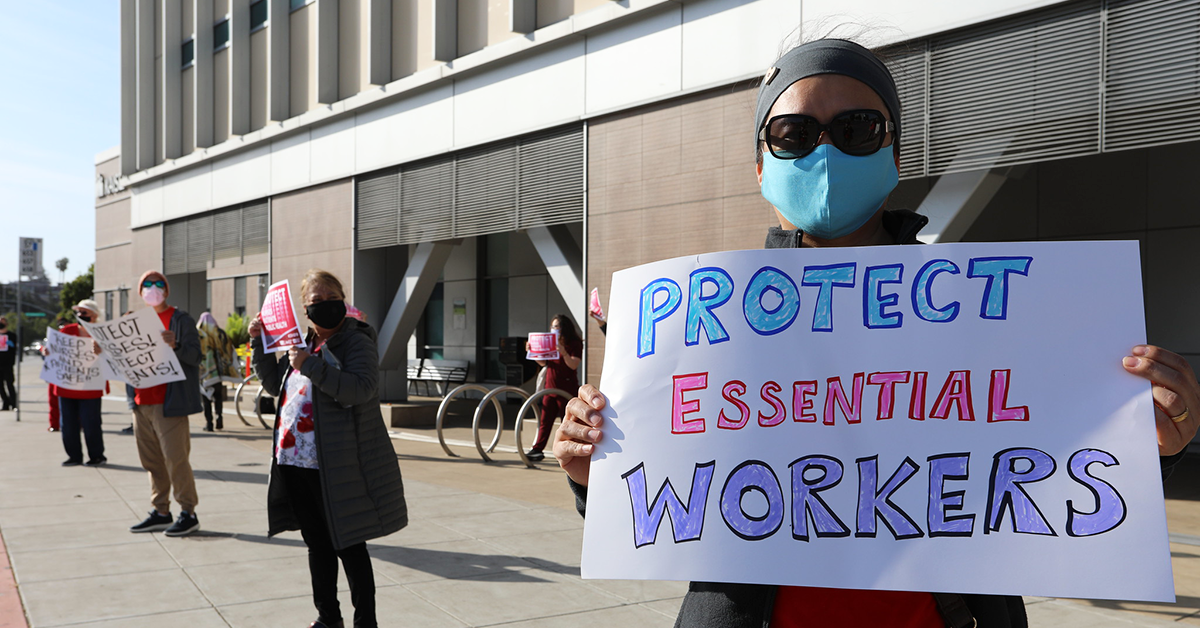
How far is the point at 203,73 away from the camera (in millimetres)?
23125

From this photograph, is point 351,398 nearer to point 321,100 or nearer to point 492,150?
point 492,150

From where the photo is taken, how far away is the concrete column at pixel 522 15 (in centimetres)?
1344

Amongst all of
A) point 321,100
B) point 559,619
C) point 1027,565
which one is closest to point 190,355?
point 559,619

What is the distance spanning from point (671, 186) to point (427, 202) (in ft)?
20.0

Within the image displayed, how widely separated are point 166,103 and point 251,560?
22.4 m

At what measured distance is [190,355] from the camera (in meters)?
7.54

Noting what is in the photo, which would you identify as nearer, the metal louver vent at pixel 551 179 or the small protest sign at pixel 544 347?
the small protest sign at pixel 544 347

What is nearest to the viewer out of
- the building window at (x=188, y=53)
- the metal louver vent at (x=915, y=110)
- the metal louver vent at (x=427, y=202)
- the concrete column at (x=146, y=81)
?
the metal louver vent at (x=915, y=110)

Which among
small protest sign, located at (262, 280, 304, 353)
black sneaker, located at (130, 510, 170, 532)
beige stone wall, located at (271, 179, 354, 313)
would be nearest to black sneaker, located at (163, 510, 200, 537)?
black sneaker, located at (130, 510, 170, 532)

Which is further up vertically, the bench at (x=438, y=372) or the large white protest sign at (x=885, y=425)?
the large white protest sign at (x=885, y=425)

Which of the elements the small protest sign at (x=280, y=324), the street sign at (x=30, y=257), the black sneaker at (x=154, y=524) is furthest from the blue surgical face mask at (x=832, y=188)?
the street sign at (x=30, y=257)

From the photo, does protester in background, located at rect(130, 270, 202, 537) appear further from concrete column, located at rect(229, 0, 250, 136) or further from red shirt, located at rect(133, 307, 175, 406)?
concrete column, located at rect(229, 0, 250, 136)

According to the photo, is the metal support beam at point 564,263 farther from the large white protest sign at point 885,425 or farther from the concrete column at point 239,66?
the large white protest sign at point 885,425

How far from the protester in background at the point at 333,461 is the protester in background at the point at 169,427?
267 cm
